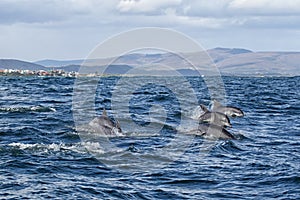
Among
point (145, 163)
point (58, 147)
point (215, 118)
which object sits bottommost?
point (145, 163)

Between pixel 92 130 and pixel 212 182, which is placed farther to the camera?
pixel 92 130

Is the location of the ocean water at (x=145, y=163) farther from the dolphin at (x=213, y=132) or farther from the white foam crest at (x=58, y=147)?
the dolphin at (x=213, y=132)

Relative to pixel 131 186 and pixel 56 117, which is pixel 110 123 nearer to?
pixel 56 117

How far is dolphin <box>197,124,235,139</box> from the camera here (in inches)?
1127

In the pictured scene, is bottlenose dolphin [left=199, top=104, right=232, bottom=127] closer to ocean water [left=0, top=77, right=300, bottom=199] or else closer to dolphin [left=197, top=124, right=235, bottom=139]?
ocean water [left=0, top=77, right=300, bottom=199]

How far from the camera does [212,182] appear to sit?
18.5 meters

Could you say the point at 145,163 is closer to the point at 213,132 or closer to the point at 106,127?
the point at 106,127

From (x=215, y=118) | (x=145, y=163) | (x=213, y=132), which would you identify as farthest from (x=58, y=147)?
(x=215, y=118)

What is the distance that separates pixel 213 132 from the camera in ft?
95.9

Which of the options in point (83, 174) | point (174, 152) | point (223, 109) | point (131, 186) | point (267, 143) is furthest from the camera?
point (223, 109)

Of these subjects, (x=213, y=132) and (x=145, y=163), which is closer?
(x=145, y=163)

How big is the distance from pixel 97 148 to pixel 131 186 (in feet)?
22.7

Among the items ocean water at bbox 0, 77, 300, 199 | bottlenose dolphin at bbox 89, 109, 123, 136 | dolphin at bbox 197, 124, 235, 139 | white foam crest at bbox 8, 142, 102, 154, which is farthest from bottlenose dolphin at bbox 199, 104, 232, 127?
white foam crest at bbox 8, 142, 102, 154

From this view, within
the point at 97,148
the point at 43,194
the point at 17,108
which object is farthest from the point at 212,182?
the point at 17,108
